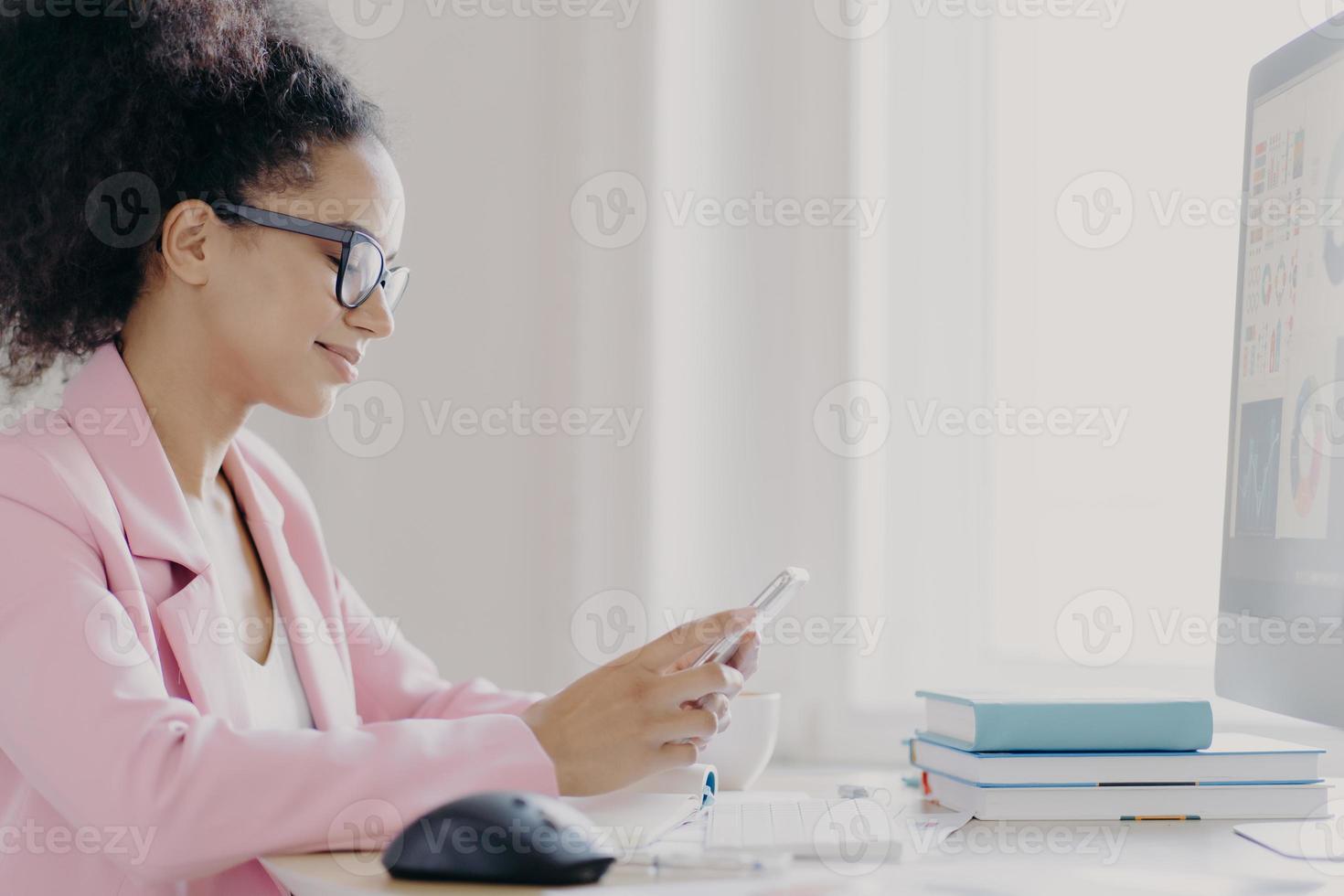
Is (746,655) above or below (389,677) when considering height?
above

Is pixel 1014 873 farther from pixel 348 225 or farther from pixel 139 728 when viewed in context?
pixel 348 225

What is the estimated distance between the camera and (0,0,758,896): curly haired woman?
0.82 metres

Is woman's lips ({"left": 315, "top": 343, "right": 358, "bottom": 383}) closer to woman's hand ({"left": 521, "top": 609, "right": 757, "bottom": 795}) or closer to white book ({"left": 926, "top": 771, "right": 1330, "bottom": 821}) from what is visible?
woman's hand ({"left": 521, "top": 609, "right": 757, "bottom": 795})

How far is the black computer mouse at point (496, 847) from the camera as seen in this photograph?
0.71 meters

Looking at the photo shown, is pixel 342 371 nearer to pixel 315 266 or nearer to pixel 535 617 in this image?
pixel 315 266

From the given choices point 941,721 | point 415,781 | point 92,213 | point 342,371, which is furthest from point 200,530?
point 941,721

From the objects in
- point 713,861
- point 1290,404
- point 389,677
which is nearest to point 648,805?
point 713,861

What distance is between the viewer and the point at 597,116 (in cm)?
165

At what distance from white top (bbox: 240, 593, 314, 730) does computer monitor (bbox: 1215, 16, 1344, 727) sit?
2.98 feet

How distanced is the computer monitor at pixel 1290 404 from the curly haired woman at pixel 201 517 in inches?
18.5

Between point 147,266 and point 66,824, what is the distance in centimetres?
52

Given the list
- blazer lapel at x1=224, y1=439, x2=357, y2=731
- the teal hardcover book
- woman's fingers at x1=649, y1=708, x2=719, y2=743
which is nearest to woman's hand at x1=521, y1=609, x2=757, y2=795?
woman's fingers at x1=649, y1=708, x2=719, y2=743

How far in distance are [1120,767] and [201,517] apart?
0.90m

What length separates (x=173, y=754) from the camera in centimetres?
80
